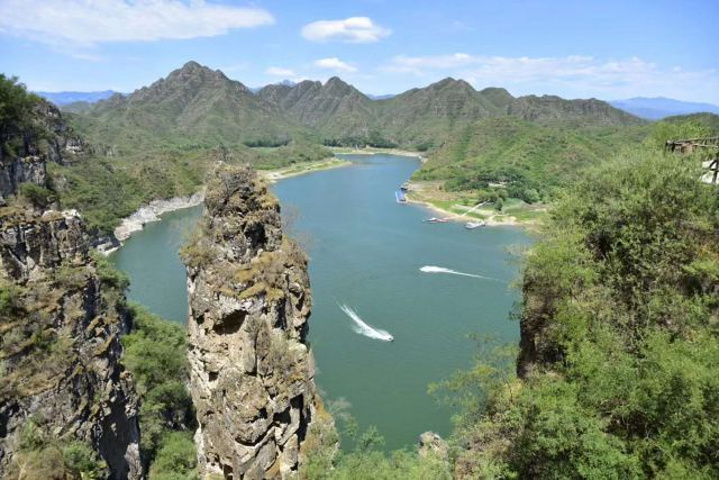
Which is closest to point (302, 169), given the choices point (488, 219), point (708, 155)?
point (488, 219)

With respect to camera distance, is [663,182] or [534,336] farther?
[534,336]

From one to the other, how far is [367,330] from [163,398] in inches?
734

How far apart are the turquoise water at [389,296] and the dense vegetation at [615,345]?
155 inches

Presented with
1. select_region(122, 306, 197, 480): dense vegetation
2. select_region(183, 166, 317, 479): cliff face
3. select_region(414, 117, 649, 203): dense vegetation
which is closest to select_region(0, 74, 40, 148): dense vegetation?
select_region(122, 306, 197, 480): dense vegetation

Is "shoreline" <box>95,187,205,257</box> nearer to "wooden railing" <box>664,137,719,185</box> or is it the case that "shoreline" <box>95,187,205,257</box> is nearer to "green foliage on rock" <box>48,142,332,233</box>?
"green foliage on rock" <box>48,142,332,233</box>

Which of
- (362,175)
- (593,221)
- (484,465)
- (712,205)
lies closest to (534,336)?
(593,221)

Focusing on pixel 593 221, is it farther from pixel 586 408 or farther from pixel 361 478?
pixel 361 478

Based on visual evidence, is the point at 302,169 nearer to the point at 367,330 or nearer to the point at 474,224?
the point at 474,224

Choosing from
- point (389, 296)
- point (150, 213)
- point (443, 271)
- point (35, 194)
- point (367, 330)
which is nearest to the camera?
point (35, 194)

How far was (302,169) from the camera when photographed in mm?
150375

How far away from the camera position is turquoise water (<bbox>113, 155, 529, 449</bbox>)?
3144cm

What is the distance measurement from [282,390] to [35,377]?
728cm

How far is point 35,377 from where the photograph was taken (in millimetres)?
13805

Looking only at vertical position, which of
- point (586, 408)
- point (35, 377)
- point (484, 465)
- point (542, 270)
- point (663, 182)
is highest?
point (663, 182)
